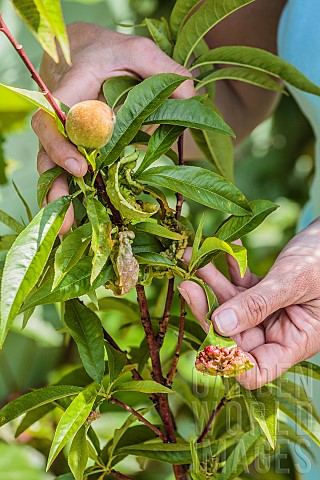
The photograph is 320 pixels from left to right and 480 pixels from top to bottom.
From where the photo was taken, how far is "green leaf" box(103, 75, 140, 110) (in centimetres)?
63

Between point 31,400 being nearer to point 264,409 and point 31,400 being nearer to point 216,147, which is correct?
point 264,409

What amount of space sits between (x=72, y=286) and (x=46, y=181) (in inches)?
3.4

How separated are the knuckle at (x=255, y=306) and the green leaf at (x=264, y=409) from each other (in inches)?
2.8

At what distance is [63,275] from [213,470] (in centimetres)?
27

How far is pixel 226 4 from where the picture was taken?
635mm

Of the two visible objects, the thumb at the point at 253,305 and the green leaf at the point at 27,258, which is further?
the thumb at the point at 253,305

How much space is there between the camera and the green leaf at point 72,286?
0.53 metres

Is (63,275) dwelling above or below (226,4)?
below

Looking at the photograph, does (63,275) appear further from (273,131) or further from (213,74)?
(273,131)

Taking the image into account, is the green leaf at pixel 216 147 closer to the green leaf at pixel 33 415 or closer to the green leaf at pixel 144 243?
the green leaf at pixel 144 243

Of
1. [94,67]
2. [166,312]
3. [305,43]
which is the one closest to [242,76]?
[94,67]

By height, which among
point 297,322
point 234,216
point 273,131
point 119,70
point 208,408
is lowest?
point 273,131

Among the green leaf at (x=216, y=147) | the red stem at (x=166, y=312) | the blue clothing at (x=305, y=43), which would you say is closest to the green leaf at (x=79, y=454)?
the red stem at (x=166, y=312)

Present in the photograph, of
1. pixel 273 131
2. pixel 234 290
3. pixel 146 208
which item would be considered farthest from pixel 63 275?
pixel 273 131
